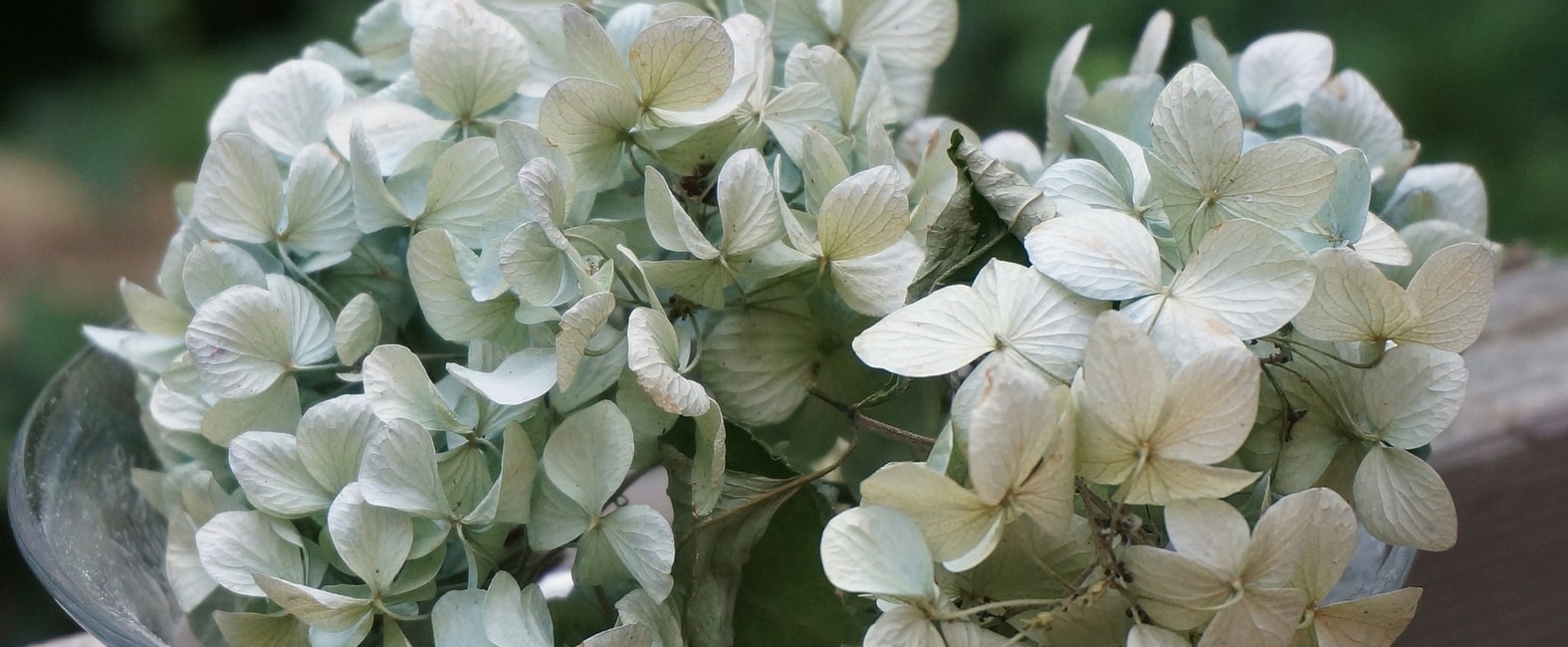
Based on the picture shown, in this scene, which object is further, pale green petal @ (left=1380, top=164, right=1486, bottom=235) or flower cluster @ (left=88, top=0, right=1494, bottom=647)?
pale green petal @ (left=1380, top=164, right=1486, bottom=235)

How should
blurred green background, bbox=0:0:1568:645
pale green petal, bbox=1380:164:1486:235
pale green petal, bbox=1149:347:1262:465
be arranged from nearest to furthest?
1. pale green petal, bbox=1149:347:1262:465
2. pale green petal, bbox=1380:164:1486:235
3. blurred green background, bbox=0:0:1568:645

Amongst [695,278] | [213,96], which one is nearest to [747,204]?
[695,278]

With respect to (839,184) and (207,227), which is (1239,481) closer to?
(839,184)

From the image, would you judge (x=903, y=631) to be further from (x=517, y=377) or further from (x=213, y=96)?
(x=213, y=96)

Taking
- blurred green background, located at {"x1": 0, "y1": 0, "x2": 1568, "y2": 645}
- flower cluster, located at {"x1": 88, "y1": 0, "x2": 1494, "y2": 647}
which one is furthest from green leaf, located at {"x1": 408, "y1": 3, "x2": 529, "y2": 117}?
blurred green background, located at {"x1": 0, "y1": 0, "x2": 1568, "y2": 645}

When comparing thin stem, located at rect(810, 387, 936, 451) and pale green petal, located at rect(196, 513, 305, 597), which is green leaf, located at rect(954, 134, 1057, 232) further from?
pale green petal, located at rect(196, 513, 305, 597)

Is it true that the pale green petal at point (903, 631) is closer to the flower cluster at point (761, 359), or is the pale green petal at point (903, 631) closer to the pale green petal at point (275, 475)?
the flower cluster at point (761, 359)

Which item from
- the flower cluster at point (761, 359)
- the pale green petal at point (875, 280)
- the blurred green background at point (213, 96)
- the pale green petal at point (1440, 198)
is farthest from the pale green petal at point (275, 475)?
the blurred green background at point (213, 96)
